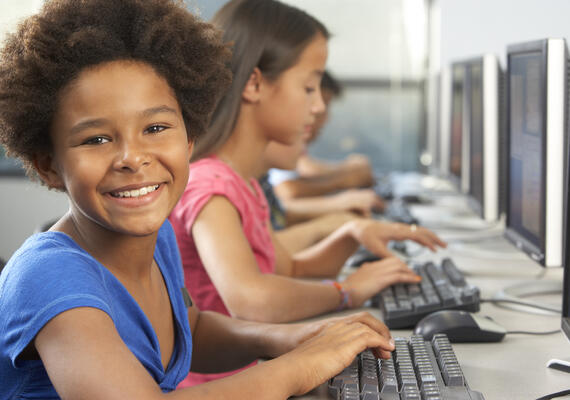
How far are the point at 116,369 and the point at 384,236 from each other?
957 mm

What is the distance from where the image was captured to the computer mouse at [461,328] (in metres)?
1.03

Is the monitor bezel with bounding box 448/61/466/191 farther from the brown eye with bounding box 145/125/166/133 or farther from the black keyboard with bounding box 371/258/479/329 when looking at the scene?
the brown eye with bounding box 145/125/166/133

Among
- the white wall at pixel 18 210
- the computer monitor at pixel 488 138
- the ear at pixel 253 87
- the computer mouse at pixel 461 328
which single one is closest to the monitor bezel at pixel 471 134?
the computer monitor at pixel 488 138

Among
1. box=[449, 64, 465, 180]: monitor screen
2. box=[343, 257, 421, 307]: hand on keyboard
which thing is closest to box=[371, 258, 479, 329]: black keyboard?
box=[343, 257, 421, 307]: hand on keyboard

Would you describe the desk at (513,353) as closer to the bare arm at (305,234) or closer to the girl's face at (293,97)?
the girl's face at (293,97)

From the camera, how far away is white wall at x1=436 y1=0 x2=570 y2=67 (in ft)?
6.15

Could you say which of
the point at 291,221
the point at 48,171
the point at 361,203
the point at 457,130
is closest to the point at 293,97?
the point at 48,171

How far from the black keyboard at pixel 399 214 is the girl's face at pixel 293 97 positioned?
0.74 metres

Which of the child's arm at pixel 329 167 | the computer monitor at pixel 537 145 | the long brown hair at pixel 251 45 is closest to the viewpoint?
the computer monitor at pixel 537 145

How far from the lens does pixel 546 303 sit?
1265 mm

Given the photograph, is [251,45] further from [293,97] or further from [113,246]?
[113,246]

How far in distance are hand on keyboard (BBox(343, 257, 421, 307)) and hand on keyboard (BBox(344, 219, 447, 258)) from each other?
0.72 ft

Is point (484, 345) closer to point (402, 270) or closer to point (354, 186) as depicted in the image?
point (402, 270)

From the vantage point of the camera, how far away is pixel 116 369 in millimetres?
708
